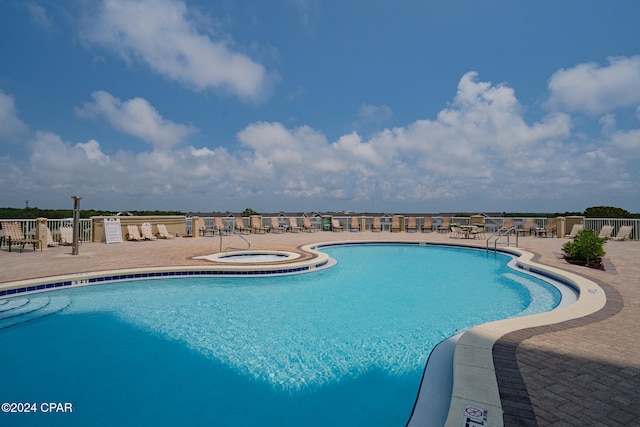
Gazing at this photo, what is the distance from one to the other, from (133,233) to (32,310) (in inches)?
352

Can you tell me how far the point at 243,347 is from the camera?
13.5 feet

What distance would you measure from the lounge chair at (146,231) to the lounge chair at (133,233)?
0.60 feet

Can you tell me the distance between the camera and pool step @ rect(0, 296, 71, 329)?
483 cm

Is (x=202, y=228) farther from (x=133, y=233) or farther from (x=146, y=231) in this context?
(x=133, y=233)

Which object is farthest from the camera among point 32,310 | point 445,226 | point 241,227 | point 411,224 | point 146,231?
point 411,224

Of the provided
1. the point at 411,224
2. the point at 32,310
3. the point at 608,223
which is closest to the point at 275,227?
the point at 411,224

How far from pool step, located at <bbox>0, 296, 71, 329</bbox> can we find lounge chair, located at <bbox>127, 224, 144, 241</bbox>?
26.7 ft

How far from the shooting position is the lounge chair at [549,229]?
52.5 ft

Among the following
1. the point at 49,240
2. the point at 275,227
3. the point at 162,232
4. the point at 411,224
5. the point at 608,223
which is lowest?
the point at 49,240

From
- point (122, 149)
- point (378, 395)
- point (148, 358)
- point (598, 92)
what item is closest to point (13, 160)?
point (122, 149)

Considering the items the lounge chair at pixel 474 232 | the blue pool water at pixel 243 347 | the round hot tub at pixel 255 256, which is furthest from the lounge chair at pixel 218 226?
the lounge chair at pixel 474 232

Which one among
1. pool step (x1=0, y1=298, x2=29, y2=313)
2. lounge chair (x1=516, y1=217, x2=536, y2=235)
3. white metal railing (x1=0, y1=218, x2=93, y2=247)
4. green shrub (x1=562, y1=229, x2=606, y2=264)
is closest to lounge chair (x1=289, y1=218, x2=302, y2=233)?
white metal railing (x1=0, y1=218, x2=93, y2=247)

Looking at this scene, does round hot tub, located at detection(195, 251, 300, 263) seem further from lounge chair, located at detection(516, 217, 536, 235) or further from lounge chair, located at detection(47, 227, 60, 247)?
lounge chair, located at detection(516, 217, 536, 235)

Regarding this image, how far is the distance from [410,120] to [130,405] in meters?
Result: 20.0
